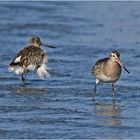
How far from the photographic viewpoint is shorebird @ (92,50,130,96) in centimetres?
1353

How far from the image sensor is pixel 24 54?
15062mm

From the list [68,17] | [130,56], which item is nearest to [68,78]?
[130,56]

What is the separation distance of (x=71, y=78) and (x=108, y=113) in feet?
9.42

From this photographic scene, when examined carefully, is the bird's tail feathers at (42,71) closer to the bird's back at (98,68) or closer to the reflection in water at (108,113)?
the bird's back at (98,68)

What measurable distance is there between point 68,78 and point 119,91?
4.46ft

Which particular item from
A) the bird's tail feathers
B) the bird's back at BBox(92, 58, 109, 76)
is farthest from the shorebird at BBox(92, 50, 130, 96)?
the bird's tail feathers

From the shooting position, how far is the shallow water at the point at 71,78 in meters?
10.9

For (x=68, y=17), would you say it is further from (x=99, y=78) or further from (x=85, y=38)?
(x=99, y=78)

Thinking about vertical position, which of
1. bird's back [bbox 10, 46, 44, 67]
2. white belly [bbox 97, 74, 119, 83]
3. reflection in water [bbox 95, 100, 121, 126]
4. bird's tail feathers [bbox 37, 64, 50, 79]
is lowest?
reflection in water [bbox 95, 100, 121, 126]

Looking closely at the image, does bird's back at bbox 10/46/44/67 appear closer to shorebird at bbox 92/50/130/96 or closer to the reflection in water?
shorebird at bbox 92/50/130/96

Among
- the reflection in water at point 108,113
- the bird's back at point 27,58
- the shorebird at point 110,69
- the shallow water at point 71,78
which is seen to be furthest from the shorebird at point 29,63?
the reflection in water at point 108,113

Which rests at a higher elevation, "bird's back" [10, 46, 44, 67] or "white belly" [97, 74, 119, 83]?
"bird's back" [10, 46, 44, 67]

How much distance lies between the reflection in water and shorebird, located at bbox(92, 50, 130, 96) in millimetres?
843

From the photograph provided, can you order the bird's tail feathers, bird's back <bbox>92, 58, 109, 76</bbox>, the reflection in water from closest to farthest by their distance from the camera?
the reflection in water → bird's back <bbox>92, 58, 109, 76</bbox> → the bird's tail feathers
